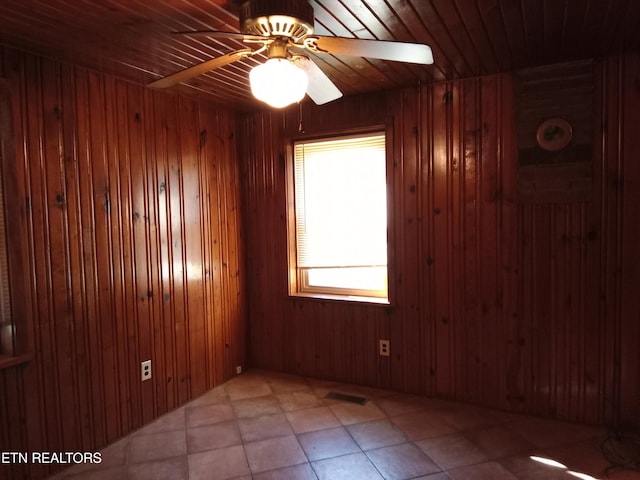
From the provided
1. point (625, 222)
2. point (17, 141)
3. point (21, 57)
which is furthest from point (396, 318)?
point (21, 57)

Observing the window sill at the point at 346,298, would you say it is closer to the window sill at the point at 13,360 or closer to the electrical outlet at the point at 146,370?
the electrical outlet at the point at 146,370

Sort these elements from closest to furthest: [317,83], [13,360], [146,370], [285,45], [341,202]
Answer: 1. [285,45]
2. [317,83]
3. [13,360]
4. [146,370]
5. [341,202]

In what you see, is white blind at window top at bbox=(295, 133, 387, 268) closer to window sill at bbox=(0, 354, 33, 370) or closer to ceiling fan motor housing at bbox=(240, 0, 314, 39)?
ceiling fan motor housing at bbox=(240, 0, 314, 39)

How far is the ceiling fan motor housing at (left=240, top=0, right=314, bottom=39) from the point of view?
155 cm

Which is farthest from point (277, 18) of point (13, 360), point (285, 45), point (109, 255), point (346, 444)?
point (346, 444)

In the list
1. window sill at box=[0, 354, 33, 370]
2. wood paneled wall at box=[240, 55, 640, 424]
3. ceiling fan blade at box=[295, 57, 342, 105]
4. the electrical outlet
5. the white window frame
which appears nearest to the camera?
ceiling fan blade at box=[295, 57, 342, 105]

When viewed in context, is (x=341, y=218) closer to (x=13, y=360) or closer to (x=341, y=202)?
(x=341, y=202)

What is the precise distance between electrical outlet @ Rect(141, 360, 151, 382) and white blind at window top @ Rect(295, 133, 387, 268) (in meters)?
1.43

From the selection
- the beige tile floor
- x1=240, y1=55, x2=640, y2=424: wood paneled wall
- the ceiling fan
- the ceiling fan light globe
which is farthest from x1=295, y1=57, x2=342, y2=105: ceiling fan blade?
the beige tile floor

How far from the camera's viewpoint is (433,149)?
301 cm

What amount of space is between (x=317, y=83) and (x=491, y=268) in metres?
1.76

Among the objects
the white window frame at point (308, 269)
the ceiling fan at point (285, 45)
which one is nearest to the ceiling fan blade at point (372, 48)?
the ceiling fan at point (285, 45)

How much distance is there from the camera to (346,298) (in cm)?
344

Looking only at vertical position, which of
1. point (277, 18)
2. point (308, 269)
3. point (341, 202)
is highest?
point (277, 18)
